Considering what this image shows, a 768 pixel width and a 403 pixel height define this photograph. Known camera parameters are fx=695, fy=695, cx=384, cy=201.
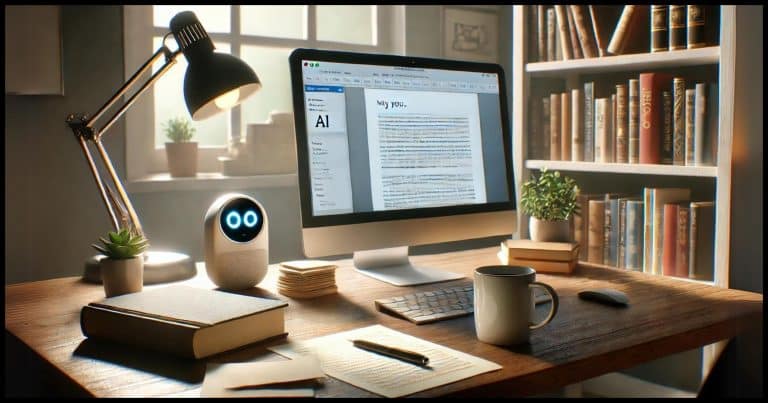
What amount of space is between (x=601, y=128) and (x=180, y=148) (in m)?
1.25

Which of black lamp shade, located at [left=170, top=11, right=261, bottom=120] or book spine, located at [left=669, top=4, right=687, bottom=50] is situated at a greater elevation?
book spine, located at [left=669, top=4, right=687, bottom=50]

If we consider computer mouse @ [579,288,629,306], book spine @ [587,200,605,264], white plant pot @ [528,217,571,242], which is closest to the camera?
computer mouse @ [579,288,629,306]

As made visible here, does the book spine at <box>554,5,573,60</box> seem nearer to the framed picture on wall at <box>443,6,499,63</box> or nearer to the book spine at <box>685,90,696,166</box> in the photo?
the book spine at <box>685,90,696,166</box>

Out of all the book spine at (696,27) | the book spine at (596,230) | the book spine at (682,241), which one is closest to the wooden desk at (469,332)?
the book spine at (682,241)

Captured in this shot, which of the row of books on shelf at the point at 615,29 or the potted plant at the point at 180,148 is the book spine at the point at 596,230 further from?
the potted plant at the point at 180,148

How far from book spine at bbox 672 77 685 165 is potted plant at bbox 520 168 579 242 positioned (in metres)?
0.29

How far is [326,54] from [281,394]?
759mm

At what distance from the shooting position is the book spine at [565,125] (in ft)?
6.38

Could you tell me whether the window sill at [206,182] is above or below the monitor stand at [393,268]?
above

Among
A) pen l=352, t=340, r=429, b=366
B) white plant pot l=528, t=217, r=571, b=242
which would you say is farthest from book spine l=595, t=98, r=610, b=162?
pen l=352, t=340, r=429, b=366

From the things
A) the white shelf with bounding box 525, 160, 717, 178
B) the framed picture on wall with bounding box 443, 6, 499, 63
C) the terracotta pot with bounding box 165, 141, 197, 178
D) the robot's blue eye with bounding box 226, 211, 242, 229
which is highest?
the framed picture on wall with bounding box 443, 6, 499, 63

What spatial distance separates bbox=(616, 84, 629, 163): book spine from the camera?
5.92 feet

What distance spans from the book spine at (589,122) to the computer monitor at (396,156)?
407 mm

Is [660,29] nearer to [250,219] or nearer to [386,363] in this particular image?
[250,219]
